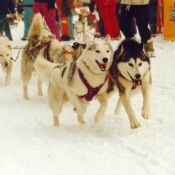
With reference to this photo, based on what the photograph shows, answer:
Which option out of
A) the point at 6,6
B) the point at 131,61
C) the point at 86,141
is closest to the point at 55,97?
the point at 86,141

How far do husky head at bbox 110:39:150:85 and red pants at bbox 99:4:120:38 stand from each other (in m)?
4.93

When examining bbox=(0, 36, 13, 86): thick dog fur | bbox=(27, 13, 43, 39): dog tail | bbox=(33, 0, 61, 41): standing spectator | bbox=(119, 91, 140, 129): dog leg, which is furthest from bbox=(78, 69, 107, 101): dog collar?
bbox=(33, 0, 61, 41): standing spectator

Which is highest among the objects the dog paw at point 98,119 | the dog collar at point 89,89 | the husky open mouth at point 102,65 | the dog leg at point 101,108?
the husky open mouth at point 102,65

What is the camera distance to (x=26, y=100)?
4781 millimetres

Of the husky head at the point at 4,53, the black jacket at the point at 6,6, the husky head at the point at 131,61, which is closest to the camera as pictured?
the husky head at the point at 131,61

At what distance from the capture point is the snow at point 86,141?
263cm

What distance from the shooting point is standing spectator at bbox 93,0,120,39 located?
807 cm

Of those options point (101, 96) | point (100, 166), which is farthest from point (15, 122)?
point (100, 166)

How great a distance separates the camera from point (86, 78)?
3287mm

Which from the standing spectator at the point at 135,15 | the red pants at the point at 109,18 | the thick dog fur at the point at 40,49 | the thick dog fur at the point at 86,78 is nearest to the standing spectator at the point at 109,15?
the red pants at the point at 109,18

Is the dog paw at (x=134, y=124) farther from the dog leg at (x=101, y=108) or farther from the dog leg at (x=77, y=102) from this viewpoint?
the dog leg at (x=77, y=102)

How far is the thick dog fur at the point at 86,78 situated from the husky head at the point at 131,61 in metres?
0.08

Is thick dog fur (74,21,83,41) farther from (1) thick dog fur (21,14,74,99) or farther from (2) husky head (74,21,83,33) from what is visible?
(1) thick dog fur (21,14,74,99)

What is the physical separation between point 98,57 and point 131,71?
11.3 inches
